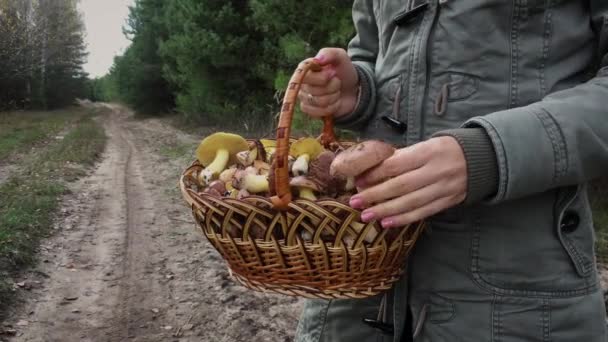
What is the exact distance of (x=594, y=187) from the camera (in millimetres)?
4730

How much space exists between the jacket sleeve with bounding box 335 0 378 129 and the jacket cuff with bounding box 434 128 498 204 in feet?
1.22

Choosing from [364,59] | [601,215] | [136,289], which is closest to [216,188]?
[364,59]

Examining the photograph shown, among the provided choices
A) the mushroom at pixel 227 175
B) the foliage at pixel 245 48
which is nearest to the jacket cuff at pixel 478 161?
the mushroom at pixel 227 175

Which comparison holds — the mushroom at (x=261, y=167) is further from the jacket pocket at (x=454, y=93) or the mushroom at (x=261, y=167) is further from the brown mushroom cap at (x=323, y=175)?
the jacket pocket at (x=454, y=93)

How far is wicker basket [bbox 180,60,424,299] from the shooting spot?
2.67ft

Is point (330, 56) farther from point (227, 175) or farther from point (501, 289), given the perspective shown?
point (501, 289)

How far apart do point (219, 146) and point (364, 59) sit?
42cm

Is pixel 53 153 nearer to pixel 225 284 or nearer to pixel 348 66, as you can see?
pixel 225 284

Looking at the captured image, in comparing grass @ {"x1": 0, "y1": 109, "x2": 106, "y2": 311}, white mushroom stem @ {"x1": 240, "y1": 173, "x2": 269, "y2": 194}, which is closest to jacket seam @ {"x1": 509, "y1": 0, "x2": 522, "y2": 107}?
white mushroom stem @ {"x1": 240, "y1": 173, "x2": 269, "y2": 194}

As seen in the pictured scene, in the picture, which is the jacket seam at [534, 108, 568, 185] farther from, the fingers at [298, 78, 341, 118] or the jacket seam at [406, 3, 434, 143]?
the fingers at [298, 78, 341, 118]

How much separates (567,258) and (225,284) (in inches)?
125

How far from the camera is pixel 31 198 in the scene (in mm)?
5871

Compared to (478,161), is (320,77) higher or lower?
higher

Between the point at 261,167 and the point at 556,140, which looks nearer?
the point at 556,140
